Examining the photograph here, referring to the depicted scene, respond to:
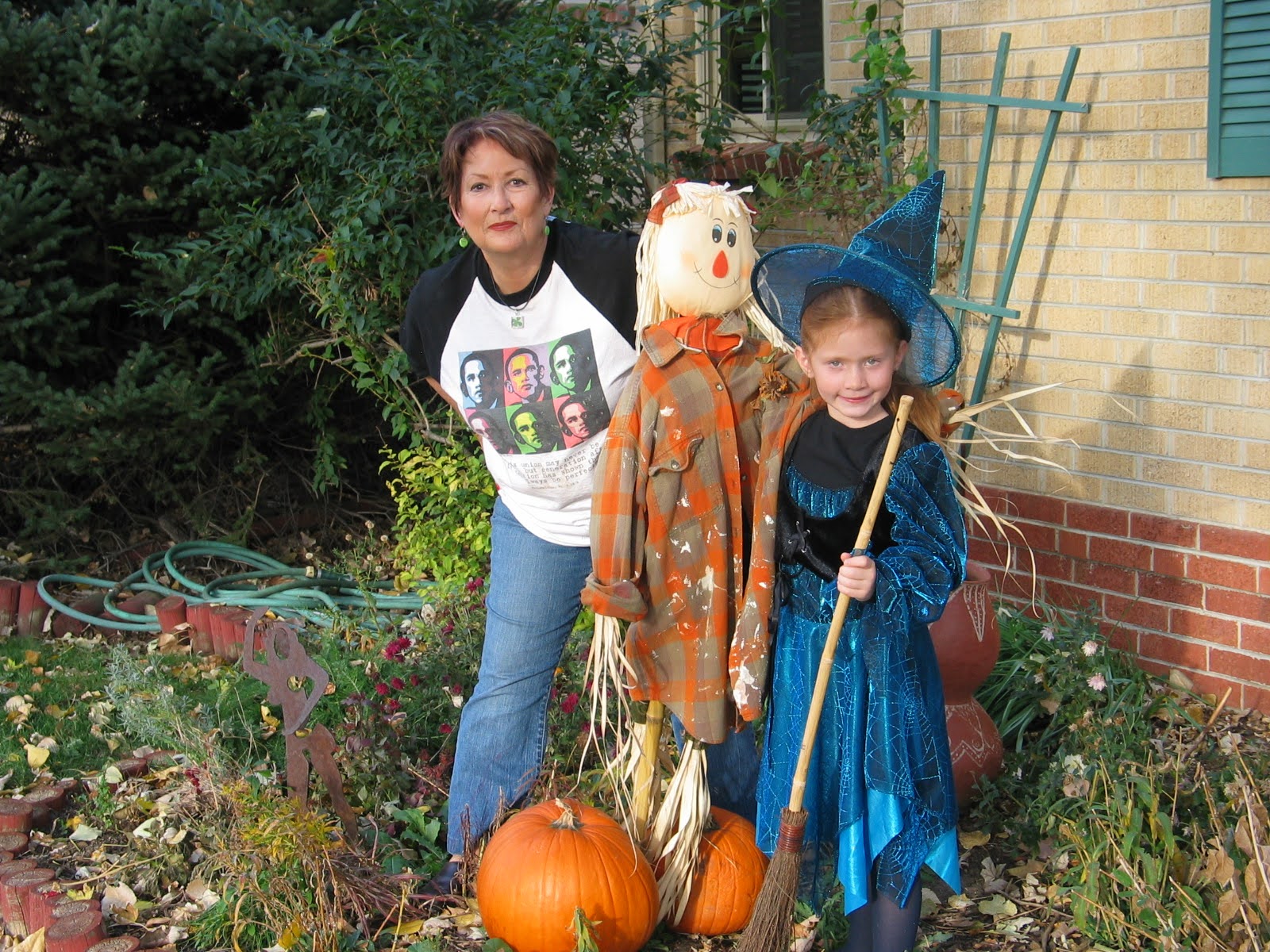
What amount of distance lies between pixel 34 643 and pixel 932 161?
12.8 ft

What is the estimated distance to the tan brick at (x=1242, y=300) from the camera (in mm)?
3990

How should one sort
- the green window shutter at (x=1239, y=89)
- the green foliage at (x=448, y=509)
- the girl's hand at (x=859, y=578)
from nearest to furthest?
the girl's hand at (x=859, y=578) < the green window shutter at (x=1239, y=89) < the green foliage at (x=448, y=509)

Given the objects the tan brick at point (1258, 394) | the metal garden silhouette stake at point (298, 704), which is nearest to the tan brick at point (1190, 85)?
the tan brick at point (1258, 394)

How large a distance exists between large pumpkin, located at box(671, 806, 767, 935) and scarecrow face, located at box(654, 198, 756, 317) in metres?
1.29

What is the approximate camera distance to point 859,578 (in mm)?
2670

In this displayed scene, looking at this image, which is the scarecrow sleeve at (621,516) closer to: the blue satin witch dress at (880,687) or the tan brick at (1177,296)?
the blue satin witch dress at (880,687)

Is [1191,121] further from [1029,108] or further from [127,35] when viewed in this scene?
[127,35]

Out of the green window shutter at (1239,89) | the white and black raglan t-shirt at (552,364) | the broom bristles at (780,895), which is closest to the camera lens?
the broom bristles at (780,895)

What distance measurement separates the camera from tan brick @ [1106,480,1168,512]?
14.2ft

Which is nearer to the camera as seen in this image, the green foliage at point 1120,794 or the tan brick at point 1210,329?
the green foliage at point 1120,794

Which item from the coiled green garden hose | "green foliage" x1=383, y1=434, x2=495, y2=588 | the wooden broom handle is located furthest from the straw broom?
the coiled green garden hose

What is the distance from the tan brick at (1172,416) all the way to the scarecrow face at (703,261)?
187 centimetres

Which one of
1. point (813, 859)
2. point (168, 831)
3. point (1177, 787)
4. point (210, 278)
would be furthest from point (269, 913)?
point (210, 278)

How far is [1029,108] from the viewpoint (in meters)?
4.49
